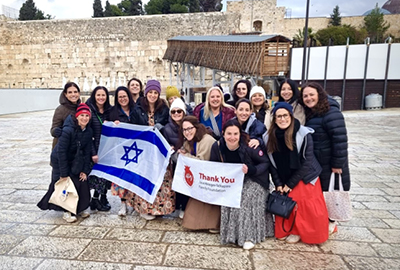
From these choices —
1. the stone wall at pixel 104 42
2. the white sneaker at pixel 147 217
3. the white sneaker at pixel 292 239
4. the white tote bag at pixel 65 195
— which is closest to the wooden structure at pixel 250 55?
the white sneaker at pixel 147 217

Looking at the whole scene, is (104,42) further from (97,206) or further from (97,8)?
(97,206)

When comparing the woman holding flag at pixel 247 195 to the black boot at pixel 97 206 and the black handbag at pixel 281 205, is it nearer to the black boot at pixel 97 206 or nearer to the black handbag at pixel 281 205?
the black handbag at pixel 281 205

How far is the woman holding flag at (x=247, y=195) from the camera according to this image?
3.09 metres

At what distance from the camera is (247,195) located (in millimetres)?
3123

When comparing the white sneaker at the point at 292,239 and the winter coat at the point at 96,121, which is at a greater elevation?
the winter coat at the point at 96,121

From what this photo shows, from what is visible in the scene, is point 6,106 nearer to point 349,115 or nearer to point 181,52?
point 181,52

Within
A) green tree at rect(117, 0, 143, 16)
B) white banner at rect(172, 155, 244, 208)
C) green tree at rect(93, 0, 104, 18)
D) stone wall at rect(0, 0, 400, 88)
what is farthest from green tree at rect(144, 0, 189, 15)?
white banner at rect(172, 155, 244, 208)

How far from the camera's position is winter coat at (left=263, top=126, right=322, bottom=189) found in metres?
3.00

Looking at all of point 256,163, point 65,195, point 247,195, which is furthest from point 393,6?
point 65,195

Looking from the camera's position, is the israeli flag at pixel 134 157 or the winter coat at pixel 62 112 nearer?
the israeli flag at pixel 134 157

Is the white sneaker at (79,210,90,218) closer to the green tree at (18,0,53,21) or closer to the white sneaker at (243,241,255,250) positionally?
the white sneaker at (243,241,255,250)

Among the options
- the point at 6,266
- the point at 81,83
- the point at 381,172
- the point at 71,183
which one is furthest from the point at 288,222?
the point at 81,83

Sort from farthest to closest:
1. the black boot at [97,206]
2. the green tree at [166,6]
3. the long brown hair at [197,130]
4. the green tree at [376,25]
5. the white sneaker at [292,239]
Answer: the green tree at [166,6]
the green tree at [376,25]
the black boot at [97,206]
the long brown hair at [197,130]
the white sneaker at [292,239]

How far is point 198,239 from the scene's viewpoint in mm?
3301
